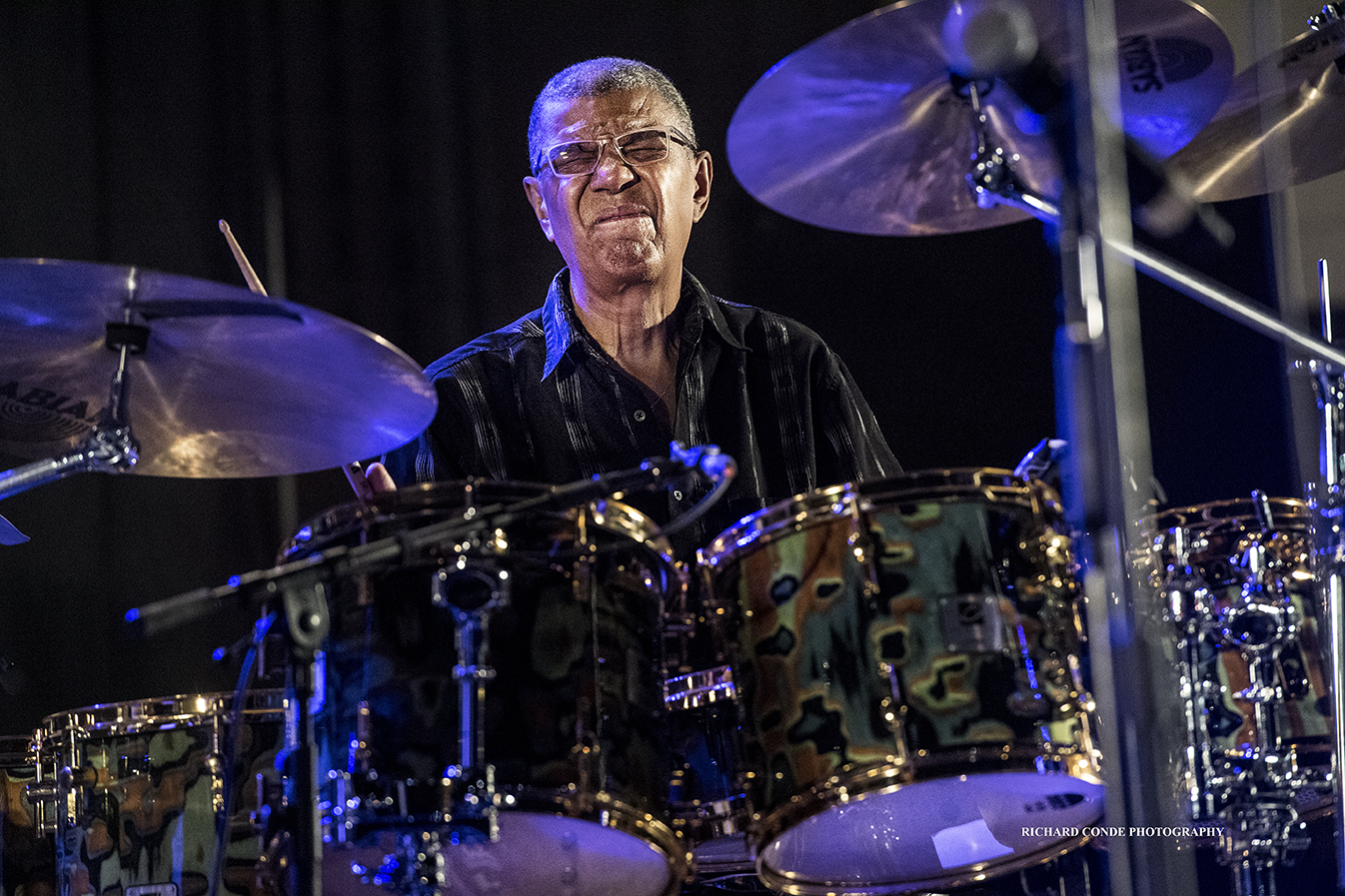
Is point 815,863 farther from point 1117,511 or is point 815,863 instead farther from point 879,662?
point 1117,511

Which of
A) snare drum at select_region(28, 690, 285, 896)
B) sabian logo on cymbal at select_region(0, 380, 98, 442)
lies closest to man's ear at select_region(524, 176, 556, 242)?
sabian logo on cymbal at select_region(0, 380, 98, 442)

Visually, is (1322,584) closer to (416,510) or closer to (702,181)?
(416,510)

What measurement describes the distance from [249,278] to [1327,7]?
186 cm

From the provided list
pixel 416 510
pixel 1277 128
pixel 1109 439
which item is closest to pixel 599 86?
pixel 1277 128

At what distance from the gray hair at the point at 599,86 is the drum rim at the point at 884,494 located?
4.58ft

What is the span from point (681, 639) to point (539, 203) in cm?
141

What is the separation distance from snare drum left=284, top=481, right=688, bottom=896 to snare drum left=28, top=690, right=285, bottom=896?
1.03 feet

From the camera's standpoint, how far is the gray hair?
10.2ft

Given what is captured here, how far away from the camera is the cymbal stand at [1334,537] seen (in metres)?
2.14

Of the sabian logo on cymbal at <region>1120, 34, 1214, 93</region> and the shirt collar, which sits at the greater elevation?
the sabian logo on cymbal at <region>1120, 34, 1214, 93</region>

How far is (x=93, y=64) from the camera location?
3.37m

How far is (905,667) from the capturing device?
187 centimetres

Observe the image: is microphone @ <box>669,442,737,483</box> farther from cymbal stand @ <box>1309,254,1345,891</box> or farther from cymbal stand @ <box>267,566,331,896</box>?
cymbal stand @ <box>1309,254,1345,891</box>

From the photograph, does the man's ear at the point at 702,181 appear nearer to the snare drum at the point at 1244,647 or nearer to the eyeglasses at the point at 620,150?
the eyeglasses at the point at 620,150
